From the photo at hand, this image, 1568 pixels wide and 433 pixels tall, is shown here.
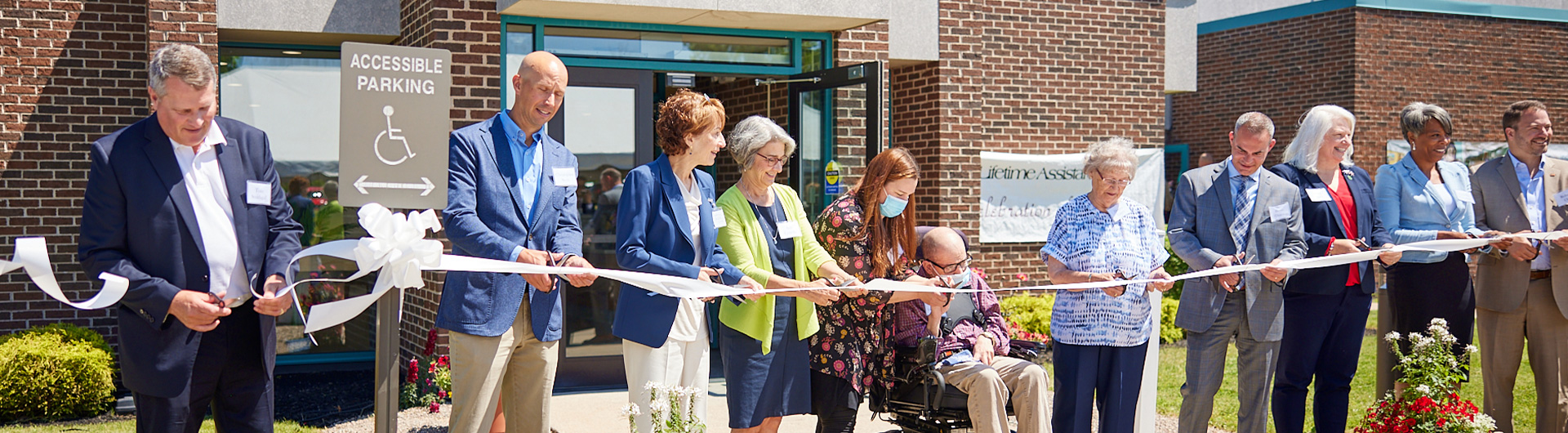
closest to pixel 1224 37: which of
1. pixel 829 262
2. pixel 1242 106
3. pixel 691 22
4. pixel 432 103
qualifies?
pixel 1242 106

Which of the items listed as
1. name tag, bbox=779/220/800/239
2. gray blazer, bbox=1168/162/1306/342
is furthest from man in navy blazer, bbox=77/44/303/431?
gray blazer, bbox=1168/162/1306/342

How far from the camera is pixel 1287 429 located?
4.95 metres

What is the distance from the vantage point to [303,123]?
809 cm

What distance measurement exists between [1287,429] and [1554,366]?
159 centimetres

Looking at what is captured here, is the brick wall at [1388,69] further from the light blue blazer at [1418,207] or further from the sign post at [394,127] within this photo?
the sign post at [394,127]

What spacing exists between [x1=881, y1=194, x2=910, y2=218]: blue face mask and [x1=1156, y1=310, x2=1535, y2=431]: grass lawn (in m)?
3.08

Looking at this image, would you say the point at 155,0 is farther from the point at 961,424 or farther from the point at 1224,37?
the point at 1224,37

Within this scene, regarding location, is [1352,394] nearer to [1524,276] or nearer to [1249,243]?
[1524,276]

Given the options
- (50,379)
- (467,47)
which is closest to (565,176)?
(467,47)

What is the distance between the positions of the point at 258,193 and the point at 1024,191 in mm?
7196

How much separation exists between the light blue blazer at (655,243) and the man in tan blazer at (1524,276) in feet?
13.1

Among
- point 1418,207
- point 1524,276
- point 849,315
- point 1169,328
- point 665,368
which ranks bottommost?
point 1169,328

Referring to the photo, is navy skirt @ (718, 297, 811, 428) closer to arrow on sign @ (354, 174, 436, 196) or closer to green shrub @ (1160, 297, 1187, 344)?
arrow on sign @ (354, 174, 436, 196)

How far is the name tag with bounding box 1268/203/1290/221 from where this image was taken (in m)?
4.79
